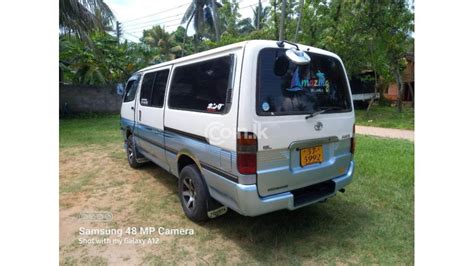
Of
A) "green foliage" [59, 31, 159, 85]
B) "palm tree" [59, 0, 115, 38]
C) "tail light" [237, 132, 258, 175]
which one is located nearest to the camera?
"tail light" [237, 132, 258, 175]

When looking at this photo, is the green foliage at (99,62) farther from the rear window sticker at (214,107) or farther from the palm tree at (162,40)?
the rear window sticker at (214,107)

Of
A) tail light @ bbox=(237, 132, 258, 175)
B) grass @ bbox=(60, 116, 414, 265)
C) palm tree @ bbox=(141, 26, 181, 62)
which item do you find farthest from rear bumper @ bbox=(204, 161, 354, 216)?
palm tree @ bbox=(141, 26, 181, 62)

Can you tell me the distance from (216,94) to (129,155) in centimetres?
341

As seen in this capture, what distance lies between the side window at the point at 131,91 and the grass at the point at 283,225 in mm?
1383

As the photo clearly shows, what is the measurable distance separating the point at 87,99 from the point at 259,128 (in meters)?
14.3

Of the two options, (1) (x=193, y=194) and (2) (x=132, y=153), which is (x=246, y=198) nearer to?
(1) (x=193, y=194)

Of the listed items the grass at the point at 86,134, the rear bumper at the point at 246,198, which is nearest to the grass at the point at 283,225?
the rear bumper at the point at 246,198

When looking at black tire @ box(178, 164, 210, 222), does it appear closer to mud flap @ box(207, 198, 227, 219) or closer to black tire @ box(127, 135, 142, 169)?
mud flap @ box(207, 198, 227, 219)

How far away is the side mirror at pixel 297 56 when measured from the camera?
2471 mm

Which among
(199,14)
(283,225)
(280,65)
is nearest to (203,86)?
(280,65)

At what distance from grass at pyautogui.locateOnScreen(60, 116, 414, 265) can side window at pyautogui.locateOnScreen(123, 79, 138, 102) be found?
1.38 metres

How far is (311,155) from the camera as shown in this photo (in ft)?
9.02

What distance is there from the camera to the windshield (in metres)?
Answer: 2.47

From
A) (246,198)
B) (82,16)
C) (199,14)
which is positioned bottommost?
(246,198)
